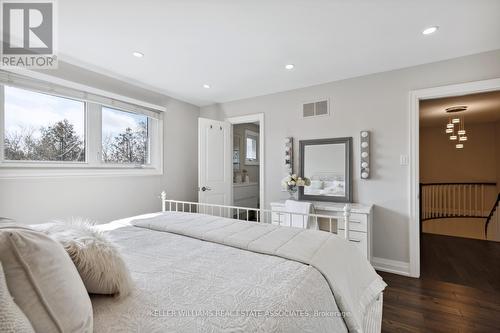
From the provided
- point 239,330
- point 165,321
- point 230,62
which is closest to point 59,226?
point 165,321

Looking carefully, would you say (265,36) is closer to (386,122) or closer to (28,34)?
(386,122)

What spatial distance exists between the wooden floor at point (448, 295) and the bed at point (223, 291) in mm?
548

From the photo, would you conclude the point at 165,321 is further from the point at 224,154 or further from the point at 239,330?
the point at 224,154

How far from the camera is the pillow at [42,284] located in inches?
21.0

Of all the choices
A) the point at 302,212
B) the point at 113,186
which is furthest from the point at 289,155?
the point at 113,186

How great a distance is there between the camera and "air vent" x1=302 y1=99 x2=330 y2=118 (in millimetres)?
3104

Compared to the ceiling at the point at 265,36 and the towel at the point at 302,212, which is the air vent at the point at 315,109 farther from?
the towel at the point at 302,212

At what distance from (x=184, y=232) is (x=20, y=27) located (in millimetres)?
2211

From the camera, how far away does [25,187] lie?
2129 millimetres

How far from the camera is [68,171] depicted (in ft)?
7.93

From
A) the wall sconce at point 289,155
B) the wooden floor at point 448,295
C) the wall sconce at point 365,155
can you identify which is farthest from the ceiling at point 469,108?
the wooden floor at point 448,295

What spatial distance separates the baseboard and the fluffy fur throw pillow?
2.85 m

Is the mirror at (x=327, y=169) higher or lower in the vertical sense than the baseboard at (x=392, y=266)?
higher

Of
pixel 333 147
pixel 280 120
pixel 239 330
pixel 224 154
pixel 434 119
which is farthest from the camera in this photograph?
pixel 434 119
